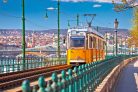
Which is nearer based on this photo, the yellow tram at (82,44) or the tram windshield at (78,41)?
the yellow tram at (82,44)

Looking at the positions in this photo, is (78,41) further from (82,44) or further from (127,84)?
(127,84)

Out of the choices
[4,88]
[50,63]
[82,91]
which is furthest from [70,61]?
[82,91]

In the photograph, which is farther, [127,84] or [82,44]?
[82,44]

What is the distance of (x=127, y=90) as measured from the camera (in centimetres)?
2523

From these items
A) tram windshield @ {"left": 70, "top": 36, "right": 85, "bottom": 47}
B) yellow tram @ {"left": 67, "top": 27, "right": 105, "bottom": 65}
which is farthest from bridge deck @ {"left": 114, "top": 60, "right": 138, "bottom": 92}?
tram windshield @ {"left": 70, "top": 36, "right": 85, "bottom": 47}

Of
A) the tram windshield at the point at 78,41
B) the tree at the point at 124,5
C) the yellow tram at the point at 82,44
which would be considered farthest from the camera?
the tram windshield at the point at 78,41

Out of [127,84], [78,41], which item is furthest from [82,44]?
[127,84]

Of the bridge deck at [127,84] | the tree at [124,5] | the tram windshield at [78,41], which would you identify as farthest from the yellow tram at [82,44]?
the tree at [124,5]

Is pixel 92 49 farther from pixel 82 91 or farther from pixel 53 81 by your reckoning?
pixel 53 81

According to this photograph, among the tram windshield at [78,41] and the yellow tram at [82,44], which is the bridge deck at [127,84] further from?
the tram windshield at [78,41]

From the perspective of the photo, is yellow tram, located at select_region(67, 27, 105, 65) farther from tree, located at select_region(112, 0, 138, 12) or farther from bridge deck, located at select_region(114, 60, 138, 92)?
tree, located at select_region(112, 0, 138, 12)

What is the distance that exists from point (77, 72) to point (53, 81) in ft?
15.5

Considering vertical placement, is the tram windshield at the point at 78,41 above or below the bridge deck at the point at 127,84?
above

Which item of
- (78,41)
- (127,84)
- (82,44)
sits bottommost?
(127,84)
